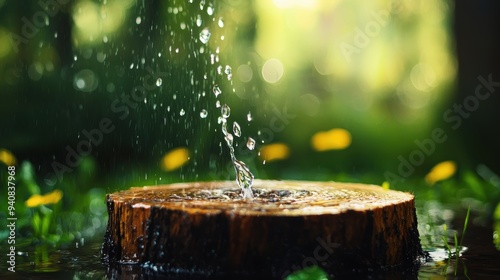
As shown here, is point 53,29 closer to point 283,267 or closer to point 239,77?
point 239,77

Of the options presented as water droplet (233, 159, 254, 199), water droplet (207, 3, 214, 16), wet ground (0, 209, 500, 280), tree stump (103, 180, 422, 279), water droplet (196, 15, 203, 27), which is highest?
water droplet (207, 3, 214, 16)

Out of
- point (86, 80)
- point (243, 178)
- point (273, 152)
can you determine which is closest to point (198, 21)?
point (86, 80)

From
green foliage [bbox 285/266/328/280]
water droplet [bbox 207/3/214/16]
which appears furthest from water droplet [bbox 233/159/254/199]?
water droplet [bbox 207/3/214/16]

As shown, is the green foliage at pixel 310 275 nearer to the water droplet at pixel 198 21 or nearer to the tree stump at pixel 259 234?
the tree stump at pixel 259 234

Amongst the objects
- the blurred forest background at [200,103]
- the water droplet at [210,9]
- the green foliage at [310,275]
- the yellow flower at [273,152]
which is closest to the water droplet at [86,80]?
the blurred forest background at [200,103]

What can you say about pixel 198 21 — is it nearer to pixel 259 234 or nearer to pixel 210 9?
pixel 210 9

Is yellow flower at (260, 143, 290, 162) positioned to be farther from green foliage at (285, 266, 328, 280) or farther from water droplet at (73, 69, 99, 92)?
green foliage at (285, 266, 328, 280)
